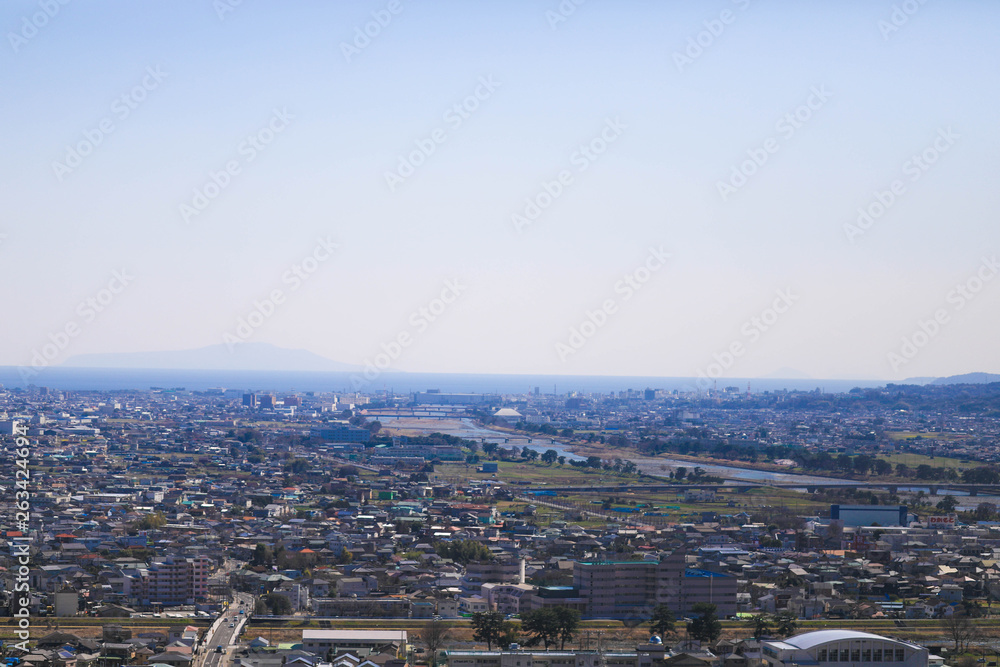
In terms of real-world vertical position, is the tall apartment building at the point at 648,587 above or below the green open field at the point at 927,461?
below

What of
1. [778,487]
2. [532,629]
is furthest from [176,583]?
[778,487]

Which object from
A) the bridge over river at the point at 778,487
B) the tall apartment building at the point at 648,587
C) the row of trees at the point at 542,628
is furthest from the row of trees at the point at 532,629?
the bridge over river at the point at 778,487

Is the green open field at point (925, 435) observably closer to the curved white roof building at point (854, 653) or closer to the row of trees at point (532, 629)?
the row of trees at point (532, 629)

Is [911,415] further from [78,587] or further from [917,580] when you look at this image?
[78,587]

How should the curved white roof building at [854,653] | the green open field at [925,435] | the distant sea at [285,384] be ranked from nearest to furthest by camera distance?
the curved white roof building at [854,653], the green open field at [925,435], the distant sea at [285,384]

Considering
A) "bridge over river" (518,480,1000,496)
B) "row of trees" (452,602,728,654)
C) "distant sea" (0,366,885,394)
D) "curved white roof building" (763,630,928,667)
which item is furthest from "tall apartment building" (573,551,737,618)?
"distant sea" (0,366,885,394)

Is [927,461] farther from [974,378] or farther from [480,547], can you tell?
[974,378]

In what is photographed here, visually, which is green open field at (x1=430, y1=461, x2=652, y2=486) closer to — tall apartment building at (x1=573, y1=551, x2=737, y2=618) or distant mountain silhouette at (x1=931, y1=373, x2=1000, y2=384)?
tall apartment building at (x1=573, y1=551, x2=737, y2=618)
